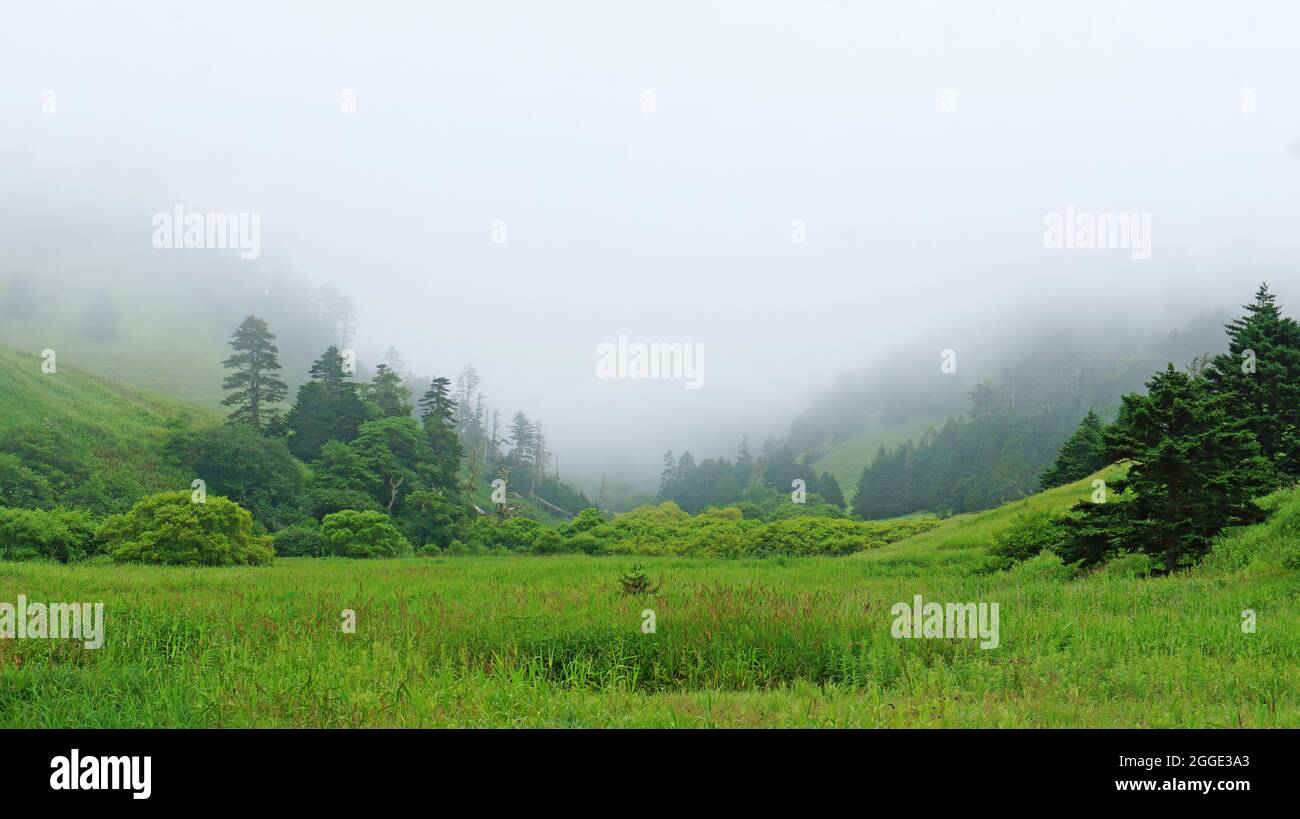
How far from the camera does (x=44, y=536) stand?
1075 inches

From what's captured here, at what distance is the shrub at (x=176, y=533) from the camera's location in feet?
88.4

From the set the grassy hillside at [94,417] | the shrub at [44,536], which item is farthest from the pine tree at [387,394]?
the shrub at [44,536]

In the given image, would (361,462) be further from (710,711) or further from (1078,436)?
(1078,436)

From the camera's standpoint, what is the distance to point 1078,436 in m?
52.2

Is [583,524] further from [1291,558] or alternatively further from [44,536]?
[1291,558]

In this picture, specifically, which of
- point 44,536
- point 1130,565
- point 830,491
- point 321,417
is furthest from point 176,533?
point 830,491

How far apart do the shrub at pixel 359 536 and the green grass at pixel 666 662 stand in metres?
24.0

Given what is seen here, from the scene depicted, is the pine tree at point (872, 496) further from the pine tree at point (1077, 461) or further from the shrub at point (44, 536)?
the shrub at point (44, 536)

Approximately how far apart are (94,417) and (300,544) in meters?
30.1

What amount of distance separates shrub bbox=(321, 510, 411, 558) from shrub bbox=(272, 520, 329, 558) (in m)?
0.42

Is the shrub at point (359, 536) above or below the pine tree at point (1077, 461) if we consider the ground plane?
below
